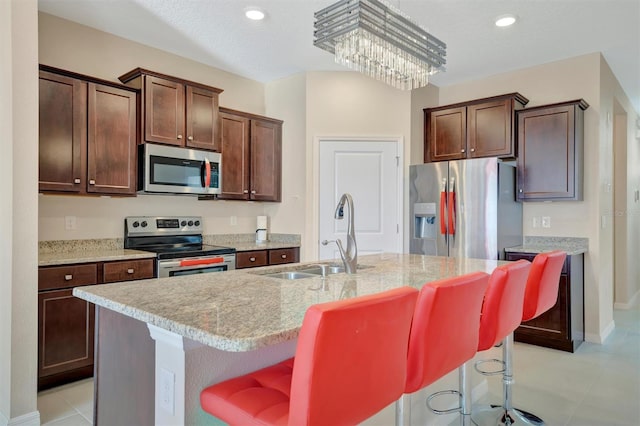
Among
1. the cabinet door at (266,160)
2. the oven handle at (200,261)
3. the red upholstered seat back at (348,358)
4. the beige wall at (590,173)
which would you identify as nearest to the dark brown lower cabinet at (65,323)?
the oven handle at (200,261)

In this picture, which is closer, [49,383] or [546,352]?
[49,383]

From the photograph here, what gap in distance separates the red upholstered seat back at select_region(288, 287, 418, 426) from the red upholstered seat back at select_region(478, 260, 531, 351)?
81 centimetres

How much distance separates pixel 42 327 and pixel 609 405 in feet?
11.9

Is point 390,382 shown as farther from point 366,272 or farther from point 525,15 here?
point 525,15

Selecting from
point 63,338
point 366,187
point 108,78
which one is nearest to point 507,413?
point 366,187

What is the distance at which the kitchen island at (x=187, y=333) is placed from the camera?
3.65 ft

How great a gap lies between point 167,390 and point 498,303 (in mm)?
1372

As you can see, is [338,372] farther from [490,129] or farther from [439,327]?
[490,129]

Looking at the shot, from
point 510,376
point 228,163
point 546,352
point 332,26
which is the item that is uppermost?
point 332,26

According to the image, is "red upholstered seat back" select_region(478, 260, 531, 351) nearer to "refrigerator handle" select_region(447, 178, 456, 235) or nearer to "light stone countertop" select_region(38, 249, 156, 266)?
"refrigerator handle" select_region(447, 178, 456, 235)

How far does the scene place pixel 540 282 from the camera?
2264 millimetres

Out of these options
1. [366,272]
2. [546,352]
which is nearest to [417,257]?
[366,272]

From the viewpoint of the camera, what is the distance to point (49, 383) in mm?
2793

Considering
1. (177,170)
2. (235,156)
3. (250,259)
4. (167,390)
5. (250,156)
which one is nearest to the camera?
(167,390)
